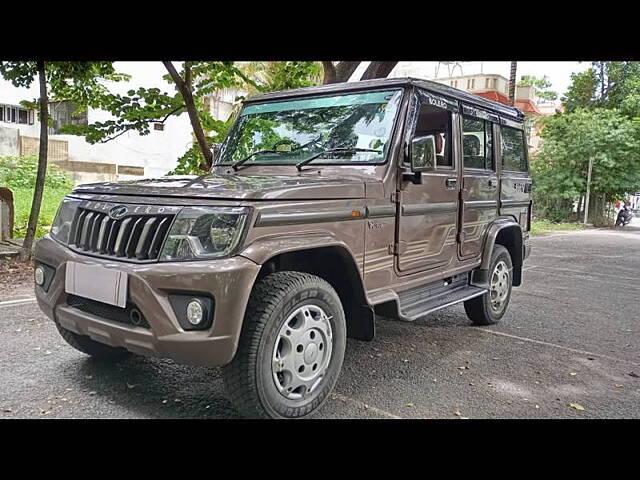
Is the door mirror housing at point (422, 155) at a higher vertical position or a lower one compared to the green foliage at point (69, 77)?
lower

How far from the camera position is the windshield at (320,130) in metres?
3.84

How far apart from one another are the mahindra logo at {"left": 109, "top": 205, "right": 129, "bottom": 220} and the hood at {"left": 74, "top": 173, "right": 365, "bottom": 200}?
112 millimetres

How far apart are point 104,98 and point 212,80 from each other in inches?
67.9

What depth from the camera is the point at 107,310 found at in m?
2.94

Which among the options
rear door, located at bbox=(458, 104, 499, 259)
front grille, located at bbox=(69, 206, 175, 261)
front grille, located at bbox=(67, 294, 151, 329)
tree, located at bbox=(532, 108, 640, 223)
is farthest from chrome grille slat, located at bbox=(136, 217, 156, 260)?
tree, located at bbox=(532, 108, 640, 223)

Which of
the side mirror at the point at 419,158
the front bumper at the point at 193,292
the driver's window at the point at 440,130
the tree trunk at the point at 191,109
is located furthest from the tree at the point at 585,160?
the front bumper at the point at 193,292

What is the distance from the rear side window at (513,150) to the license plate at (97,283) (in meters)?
4.18

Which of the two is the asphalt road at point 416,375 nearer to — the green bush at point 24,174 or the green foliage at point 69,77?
the green foliage at point 69,77

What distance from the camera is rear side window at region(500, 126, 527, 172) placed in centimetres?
558

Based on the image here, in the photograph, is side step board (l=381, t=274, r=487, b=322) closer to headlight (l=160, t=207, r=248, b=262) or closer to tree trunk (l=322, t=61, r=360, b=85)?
headlight (l=160, t=207, r=248, b=262)

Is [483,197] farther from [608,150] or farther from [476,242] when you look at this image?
[608,150]

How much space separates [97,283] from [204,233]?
26.6 inches

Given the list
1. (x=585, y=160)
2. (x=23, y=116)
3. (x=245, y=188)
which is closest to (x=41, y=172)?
(x=245, y=188)

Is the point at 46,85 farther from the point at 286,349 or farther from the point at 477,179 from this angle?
the point at 286,349
